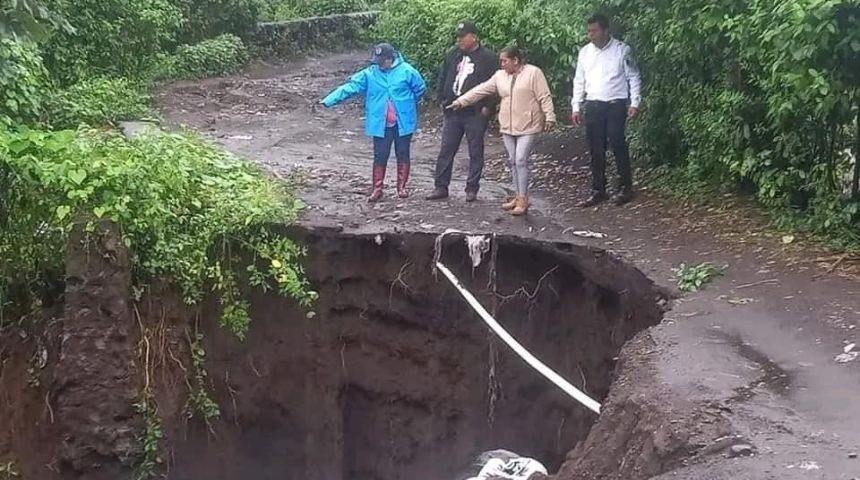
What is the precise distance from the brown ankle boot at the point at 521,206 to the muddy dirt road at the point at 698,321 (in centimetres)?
14

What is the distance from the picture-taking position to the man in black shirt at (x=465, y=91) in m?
9.78

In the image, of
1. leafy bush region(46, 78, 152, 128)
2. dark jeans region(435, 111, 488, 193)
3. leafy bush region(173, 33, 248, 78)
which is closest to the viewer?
dark jeans region(435, 111, 488, 193)

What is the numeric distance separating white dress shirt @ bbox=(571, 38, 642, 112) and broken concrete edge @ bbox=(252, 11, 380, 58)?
13.9m

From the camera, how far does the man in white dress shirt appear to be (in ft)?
31.4

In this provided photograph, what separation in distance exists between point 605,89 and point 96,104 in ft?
22.5

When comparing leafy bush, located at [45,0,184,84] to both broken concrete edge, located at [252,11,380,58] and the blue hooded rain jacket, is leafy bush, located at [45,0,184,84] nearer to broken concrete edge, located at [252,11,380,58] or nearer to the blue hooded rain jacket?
the blue hooded rain jacket

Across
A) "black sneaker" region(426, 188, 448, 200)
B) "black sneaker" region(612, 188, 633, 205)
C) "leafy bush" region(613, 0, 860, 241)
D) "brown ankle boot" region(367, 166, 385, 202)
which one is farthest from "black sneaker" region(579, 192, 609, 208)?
"brown ankle boot" region(367, 166, 385, 202)

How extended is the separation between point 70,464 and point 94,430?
39 centimetres

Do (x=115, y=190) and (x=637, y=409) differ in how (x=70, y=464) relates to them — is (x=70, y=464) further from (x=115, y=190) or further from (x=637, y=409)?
(x=637, y=409)

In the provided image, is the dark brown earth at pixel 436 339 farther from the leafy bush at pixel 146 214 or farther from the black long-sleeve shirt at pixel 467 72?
the black long-sleeve shirt at pixel 467 72

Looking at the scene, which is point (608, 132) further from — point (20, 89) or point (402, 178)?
point (20, 89)

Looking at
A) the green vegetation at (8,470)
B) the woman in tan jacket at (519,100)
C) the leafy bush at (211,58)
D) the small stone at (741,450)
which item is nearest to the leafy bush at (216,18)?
the leafy bush at (211,58)

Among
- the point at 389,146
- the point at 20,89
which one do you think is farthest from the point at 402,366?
the point at 20,89

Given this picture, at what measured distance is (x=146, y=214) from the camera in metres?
8.49
